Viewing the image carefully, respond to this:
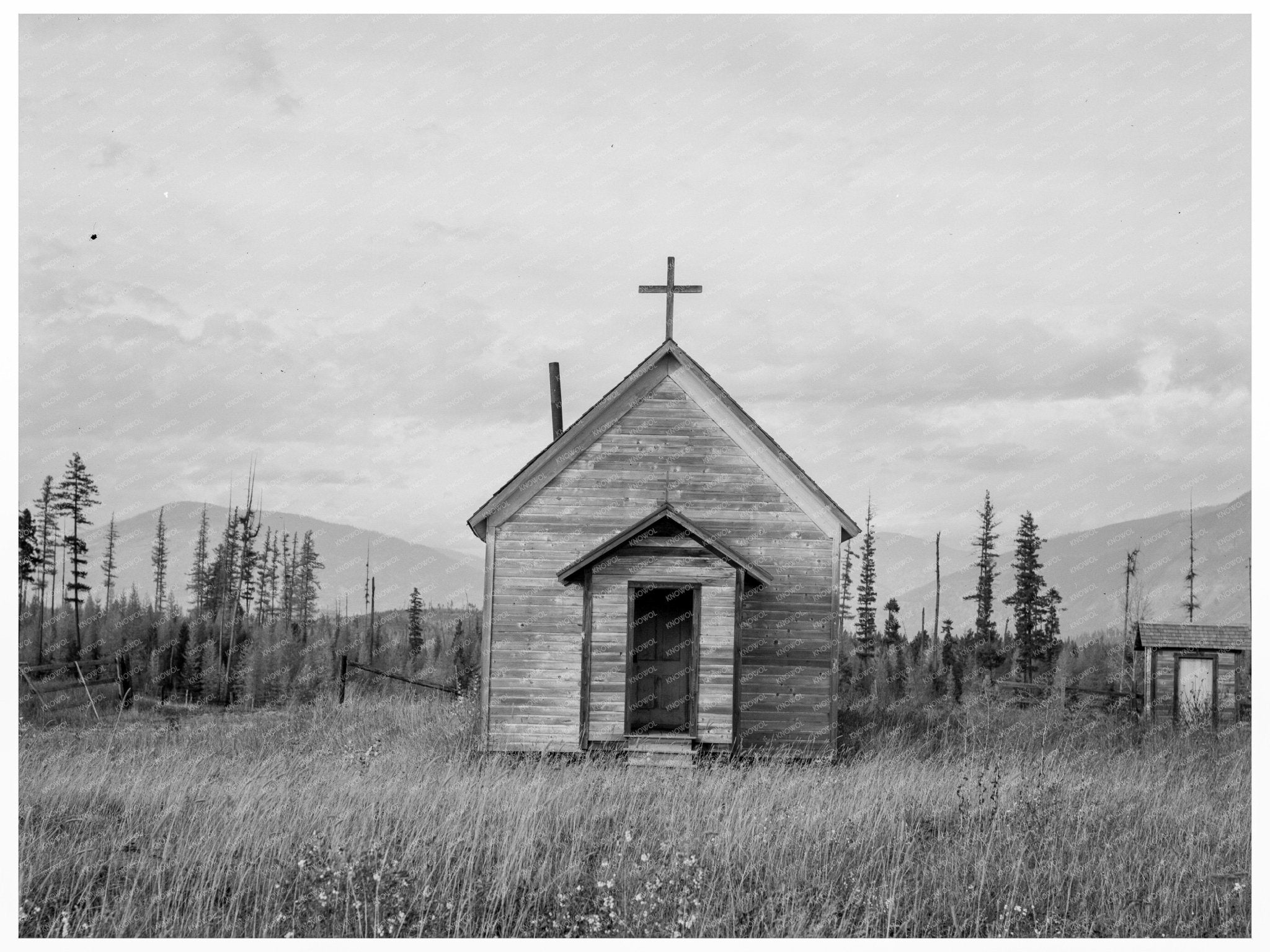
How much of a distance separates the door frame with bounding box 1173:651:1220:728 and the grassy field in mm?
12558

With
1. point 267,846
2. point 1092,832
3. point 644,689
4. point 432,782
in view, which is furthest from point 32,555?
point 1092,832

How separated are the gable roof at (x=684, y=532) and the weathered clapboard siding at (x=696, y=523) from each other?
Answer: 68cm

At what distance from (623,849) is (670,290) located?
10.0 m

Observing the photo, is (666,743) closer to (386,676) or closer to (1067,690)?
(386,676)

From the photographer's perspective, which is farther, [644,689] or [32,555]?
[32,555]

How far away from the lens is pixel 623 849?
8531mm

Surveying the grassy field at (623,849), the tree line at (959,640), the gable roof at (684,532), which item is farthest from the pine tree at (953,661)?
the gable roof at (684,532)

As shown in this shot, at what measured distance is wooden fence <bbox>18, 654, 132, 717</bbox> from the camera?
81.7 ft

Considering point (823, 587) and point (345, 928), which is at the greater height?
point (823, 587)

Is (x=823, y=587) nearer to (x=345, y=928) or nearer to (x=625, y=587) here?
(x=625, y=587)

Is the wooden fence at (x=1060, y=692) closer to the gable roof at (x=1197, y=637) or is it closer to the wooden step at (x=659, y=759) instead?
the gable roof at (x=1197, y=637)

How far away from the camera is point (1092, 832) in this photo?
1035cm

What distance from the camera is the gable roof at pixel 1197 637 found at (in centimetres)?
2681
